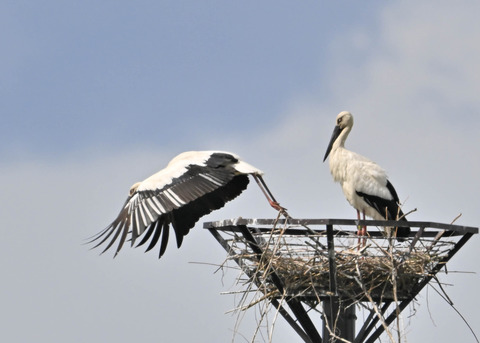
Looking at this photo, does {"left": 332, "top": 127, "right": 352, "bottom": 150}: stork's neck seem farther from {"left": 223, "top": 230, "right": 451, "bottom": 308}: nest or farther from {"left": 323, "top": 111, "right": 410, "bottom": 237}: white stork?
{"left": 223, "top": 230, "right": 451, "bottom": 308}: nest

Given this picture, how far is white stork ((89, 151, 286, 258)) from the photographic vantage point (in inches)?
455

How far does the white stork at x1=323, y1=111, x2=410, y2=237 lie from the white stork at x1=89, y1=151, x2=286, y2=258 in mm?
1101

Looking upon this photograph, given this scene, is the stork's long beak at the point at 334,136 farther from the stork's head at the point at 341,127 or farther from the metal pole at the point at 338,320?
the metal pole at the point at 338,320

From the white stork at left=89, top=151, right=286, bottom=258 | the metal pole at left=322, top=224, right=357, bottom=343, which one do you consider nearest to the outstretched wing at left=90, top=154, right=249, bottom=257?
the white stork at left=89, top=151, right=286, bottom=258

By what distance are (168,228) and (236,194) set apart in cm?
92

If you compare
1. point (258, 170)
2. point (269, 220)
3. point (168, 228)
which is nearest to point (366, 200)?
point (258, 170)

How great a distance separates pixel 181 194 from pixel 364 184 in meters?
2.33

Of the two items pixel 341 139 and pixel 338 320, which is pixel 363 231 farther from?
pixel 341 139

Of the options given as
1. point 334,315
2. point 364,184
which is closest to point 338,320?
point 334,315

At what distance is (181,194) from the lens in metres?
11.9

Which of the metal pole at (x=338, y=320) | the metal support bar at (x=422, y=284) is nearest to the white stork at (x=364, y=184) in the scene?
the metal support bar at (x=422, y=284)

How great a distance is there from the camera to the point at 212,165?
1249 centimetres

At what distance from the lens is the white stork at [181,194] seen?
11.6 metres

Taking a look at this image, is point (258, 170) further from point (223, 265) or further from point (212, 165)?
point (223, 265)
